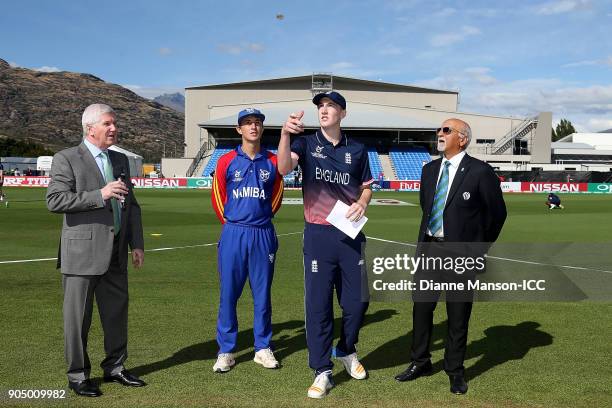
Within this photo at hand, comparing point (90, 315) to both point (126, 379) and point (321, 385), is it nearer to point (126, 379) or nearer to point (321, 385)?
point (126, 379)

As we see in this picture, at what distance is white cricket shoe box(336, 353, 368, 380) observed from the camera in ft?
16.3

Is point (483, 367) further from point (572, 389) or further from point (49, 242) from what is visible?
point (49, 242)

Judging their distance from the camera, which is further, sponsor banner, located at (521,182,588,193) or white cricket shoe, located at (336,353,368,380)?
sponsor banner, located at (521,182,588,193)

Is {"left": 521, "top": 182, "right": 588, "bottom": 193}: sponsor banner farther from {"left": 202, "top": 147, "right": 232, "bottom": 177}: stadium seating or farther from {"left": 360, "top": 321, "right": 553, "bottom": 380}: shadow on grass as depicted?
{"left": 360, "top": 321, "right": 553, "bottom": 380}: shadow on grass

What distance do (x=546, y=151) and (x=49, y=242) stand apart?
6921 cm

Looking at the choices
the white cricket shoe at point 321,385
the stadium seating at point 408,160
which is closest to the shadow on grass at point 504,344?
the white cricket shoe at point 321,385

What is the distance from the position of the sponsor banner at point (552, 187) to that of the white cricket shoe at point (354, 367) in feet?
168

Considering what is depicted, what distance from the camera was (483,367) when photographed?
5328 mm

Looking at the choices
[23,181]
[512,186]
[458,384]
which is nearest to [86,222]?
[458,384]

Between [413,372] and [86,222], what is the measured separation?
289cm

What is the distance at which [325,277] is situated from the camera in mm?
4809

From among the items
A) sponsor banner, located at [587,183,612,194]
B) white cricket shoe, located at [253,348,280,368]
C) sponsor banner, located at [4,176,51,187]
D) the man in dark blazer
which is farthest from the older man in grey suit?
sponsor banner, located at [4,176,51,187]

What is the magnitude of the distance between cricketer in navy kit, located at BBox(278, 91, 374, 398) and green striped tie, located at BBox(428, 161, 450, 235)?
548mm

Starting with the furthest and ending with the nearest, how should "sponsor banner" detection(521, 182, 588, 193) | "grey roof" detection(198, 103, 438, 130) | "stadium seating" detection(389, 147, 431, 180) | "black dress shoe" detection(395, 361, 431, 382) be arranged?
1. "grey roof" detection(198, 103, 438, 130)
2. "stadium seating" detection(389, 147, 431, 180)
3. "sponsor banner" detection(521, 182, 588, 193)
4. "black dress shoe" detection(395, 361, 431, 382)
